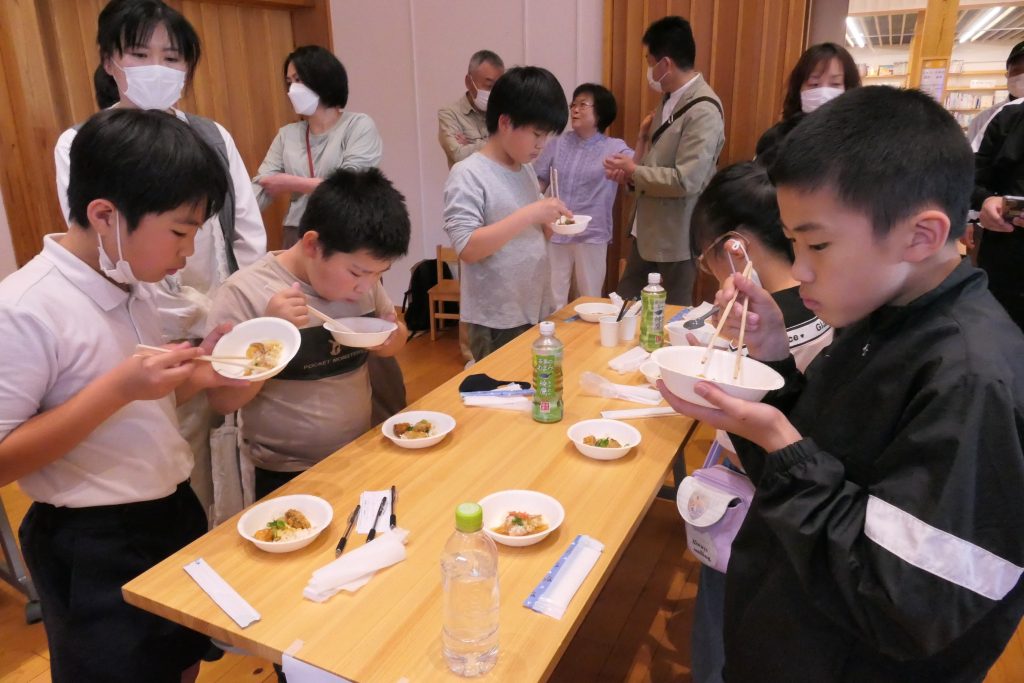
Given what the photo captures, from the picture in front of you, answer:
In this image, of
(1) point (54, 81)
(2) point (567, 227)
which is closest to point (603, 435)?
(2) point (567, 227)

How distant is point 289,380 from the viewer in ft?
5.32

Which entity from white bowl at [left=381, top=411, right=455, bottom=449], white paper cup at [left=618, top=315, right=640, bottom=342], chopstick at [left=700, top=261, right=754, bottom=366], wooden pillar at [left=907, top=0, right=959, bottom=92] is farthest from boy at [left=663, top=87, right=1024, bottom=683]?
wooden pillar at [left=907, top=0, right=959, bottom=92]

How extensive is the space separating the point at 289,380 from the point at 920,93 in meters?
1.39

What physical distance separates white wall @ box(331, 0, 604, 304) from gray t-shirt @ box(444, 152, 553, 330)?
2492 millimetres

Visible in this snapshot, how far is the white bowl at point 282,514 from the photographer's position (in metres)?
1.16

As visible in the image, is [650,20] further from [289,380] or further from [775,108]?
[289,380]

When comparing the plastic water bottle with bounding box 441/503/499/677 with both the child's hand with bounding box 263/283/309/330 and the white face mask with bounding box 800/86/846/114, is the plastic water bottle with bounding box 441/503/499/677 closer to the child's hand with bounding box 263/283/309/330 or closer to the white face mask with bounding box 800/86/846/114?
the child's hand with bounding box 263/283/309/330

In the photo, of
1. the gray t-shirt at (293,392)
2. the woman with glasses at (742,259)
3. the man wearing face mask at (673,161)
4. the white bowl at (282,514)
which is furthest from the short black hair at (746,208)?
the man wearing face mask at (673,161)

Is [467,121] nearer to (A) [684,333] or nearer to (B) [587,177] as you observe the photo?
(B) [587,177]

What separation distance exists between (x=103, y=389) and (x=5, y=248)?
9.59 feet

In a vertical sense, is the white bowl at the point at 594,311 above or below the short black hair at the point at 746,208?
below

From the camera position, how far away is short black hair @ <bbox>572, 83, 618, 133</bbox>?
405cm

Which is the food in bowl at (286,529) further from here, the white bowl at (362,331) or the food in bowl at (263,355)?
the white bowl at (362,331)

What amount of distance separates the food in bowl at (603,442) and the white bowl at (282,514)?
605 mm
